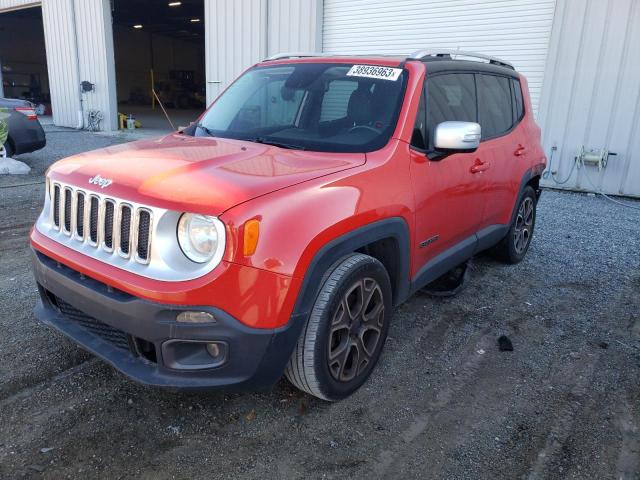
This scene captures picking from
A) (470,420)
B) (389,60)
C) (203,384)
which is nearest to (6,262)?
(203,384)

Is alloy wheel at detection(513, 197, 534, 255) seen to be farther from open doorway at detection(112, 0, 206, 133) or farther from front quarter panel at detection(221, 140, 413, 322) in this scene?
open doorway at detection(112, 0, 206, 133)

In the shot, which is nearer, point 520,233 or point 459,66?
point 459,66

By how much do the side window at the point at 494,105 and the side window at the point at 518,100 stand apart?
133 mm

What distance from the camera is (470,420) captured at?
2.67 meters

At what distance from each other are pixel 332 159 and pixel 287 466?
5.02ft

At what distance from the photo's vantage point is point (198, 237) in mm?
2160

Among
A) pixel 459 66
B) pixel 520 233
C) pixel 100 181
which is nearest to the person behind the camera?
pixel 100 181

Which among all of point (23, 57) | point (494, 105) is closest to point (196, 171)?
point (494, 105)

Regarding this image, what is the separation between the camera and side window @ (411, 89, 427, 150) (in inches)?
121

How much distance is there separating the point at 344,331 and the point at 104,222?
50.7 inches

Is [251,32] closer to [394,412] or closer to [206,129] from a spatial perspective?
[206,129]

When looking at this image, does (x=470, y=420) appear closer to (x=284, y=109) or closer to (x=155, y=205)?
(x=155, y=205)

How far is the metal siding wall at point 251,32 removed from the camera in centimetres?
1138

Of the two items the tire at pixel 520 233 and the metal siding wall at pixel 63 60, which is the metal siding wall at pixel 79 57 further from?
the tire at pixel 520 233
